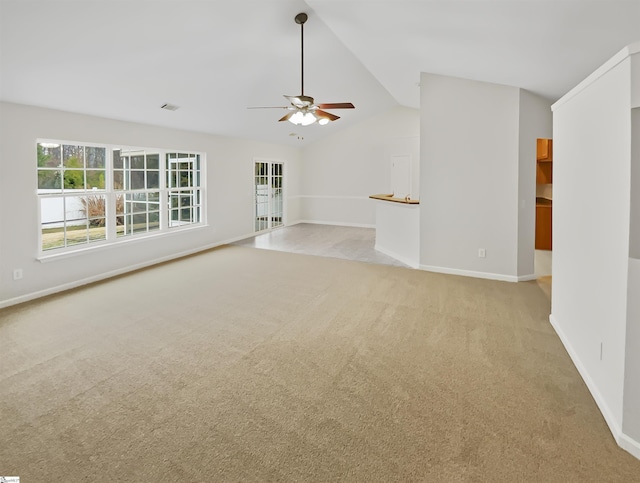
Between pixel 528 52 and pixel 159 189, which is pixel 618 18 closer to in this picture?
pixel 528 52

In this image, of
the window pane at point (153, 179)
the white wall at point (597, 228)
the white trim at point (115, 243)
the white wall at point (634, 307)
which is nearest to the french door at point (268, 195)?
the white trim at point (115, 243)

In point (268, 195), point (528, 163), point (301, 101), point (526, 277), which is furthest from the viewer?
point (268, 195)

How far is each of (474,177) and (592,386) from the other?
3.37 m

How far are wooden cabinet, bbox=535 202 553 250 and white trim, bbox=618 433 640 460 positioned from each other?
229 inches

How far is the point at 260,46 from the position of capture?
4.50 meters

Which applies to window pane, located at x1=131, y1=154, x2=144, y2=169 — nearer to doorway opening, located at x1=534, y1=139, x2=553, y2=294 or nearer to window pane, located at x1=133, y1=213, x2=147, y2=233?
window pane, located at x1=133, y1=213, x2=147, y2=233

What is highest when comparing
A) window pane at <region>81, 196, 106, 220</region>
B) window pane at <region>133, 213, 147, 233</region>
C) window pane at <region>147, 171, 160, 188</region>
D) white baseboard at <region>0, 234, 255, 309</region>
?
window pane at <region>147, 171, 160, 188</region>

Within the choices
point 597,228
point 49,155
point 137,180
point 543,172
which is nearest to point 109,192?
point 137,180

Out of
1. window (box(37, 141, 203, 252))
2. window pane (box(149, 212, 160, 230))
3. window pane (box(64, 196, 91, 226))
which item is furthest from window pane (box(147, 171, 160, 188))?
window pane (box(64, 196, 91, 226))

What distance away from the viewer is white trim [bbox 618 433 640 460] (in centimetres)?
189

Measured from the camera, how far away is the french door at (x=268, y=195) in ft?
29.8

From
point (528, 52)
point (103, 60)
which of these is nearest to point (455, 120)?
point (528, 52)

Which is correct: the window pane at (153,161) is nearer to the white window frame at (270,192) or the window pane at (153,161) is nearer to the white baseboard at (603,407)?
the white window frame at (270,192)

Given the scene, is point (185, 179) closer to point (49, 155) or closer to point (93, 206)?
point (93, 206)
